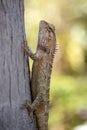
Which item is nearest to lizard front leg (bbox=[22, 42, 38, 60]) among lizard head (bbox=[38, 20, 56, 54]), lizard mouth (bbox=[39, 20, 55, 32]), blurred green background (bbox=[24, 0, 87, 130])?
lizard head (bbox=[38, 20, 56, 54])

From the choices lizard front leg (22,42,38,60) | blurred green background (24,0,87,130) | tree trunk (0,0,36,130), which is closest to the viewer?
tree trunk (0,0,36,130)

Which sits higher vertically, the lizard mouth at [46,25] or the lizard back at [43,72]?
the lizard mouth at [46,25]

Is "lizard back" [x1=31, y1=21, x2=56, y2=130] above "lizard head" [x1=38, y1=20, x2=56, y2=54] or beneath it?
beneath

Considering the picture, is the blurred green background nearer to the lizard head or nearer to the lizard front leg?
the lizard head

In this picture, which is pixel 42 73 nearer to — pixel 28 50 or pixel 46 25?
pixel 28 50

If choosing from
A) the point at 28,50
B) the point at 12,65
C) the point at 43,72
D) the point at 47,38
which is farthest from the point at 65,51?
the point at 12,65

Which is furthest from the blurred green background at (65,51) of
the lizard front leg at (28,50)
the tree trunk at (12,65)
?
the tree trunk at (12,65)

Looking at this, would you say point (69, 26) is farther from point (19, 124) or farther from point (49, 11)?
point (19, 124)

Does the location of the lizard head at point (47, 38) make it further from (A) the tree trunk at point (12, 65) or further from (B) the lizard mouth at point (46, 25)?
(A) the tree trunk at point (12, 65)
